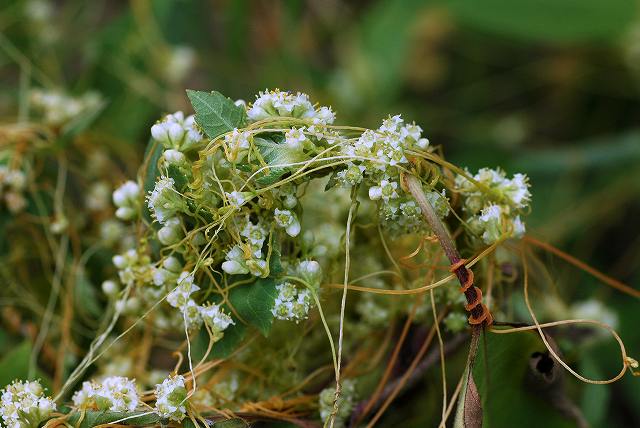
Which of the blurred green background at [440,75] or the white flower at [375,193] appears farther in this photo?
the blurred green background at [440,75]

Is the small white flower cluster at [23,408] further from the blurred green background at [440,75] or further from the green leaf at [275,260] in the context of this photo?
the blurred green background at [440,75]

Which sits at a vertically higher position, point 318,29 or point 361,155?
point 318,29

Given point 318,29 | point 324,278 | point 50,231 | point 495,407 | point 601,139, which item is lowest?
point 495,407

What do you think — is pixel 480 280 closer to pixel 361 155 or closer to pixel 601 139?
pixel 361 155

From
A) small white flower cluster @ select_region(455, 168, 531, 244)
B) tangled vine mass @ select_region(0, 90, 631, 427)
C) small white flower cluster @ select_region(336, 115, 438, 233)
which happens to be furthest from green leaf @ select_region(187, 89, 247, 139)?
Result: small white flower cluster @ select_region(455, 168, 531, 244)

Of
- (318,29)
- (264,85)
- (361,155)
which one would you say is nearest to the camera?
(361,155)

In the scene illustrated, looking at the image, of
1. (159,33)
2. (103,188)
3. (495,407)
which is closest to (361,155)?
(495,407)

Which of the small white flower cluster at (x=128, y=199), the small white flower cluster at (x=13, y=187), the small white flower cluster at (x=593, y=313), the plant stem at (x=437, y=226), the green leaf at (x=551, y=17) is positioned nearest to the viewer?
the plant stem at (x=437, y=226)

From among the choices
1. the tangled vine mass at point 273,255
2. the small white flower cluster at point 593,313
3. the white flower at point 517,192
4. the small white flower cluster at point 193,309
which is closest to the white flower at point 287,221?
the tangled vine mass at point 273,255
